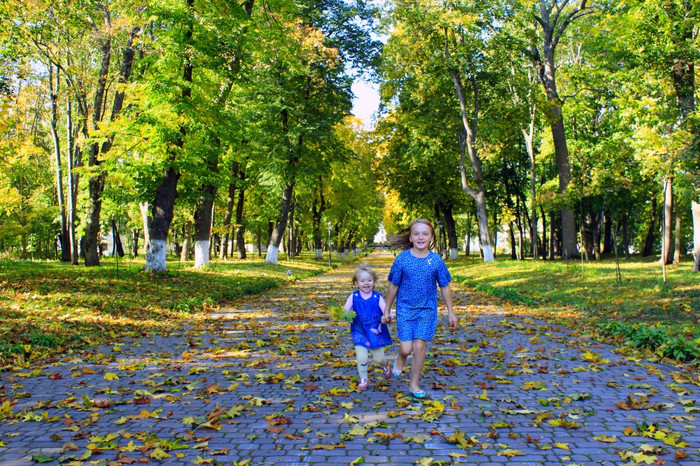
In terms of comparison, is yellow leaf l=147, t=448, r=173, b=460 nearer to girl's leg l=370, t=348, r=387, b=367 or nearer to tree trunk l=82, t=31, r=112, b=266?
girl's leg l=370, t=348, r=387, b=367

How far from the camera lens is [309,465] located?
3.68 meters

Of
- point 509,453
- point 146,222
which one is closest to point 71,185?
point 146,222

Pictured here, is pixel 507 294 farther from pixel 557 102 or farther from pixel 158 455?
pixel 158 455

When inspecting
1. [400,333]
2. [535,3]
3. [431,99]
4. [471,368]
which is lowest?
[471,368]

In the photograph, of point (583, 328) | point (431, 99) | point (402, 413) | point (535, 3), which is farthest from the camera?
point (431, 99)

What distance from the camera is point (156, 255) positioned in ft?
55.6

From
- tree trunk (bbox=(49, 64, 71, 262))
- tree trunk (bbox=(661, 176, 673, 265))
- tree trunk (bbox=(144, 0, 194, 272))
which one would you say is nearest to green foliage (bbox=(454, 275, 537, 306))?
tree trunk (bbox=(661, 176, 673, 265))

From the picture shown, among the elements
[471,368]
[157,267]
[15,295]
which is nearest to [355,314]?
[471,368]

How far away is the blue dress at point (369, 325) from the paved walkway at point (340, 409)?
1.68 feet

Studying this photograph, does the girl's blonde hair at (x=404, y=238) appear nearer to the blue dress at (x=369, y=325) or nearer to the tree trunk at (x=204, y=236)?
the blue dress at (x=369, y=325)

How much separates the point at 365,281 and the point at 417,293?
0.70 m

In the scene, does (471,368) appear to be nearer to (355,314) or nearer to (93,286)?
(355,314)

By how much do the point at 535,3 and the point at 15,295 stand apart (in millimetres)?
23112

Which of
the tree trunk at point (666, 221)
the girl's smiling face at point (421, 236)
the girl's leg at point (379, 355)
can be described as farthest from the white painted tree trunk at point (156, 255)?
the tree trunk at point (666, 221)
